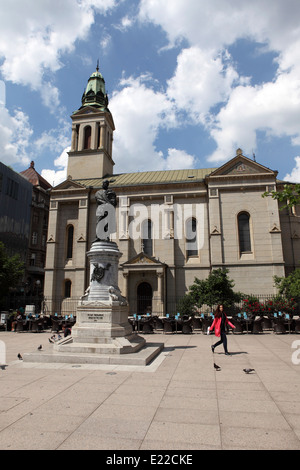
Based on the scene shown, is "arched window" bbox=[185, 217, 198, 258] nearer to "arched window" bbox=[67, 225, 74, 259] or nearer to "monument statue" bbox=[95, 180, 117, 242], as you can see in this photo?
"arched window" bbox=[67, 225, 74, 259]

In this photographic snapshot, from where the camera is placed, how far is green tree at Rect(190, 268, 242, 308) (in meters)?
26.0

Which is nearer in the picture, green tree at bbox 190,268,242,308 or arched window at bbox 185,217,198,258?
green tree at bbox 190,268,242,308

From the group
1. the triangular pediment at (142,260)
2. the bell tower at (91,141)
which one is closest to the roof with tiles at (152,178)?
the bell tower at (91,141)

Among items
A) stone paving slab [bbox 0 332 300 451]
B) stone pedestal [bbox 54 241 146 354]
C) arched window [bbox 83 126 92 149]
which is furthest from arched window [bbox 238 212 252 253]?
arched window [bbox 83 126 92 149]

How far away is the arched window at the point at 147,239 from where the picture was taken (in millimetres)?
32125

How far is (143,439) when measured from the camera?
410 centimetres

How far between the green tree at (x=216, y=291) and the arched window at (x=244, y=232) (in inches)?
160

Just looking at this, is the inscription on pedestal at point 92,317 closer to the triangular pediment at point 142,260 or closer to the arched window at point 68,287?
the triangular pediment at point 142,260

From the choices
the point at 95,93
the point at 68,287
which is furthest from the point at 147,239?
the point at 95,93

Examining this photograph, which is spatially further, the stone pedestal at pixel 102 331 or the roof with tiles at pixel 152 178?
the roof with tiles at pixel 152 178

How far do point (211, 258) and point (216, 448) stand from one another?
26314mm

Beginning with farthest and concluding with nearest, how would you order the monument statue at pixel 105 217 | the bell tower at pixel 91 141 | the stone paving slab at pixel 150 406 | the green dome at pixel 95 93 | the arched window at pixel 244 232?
the green dome at pixel 95 93 < the bell tower at pixel 91 141 < the arched window at pixel 244 232 < the monument statue at pixel 105 217 < the stone paving slab at pixel 150 406

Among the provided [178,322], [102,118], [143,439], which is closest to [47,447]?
[143,439]

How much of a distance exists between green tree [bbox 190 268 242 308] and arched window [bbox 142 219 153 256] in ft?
22.9
